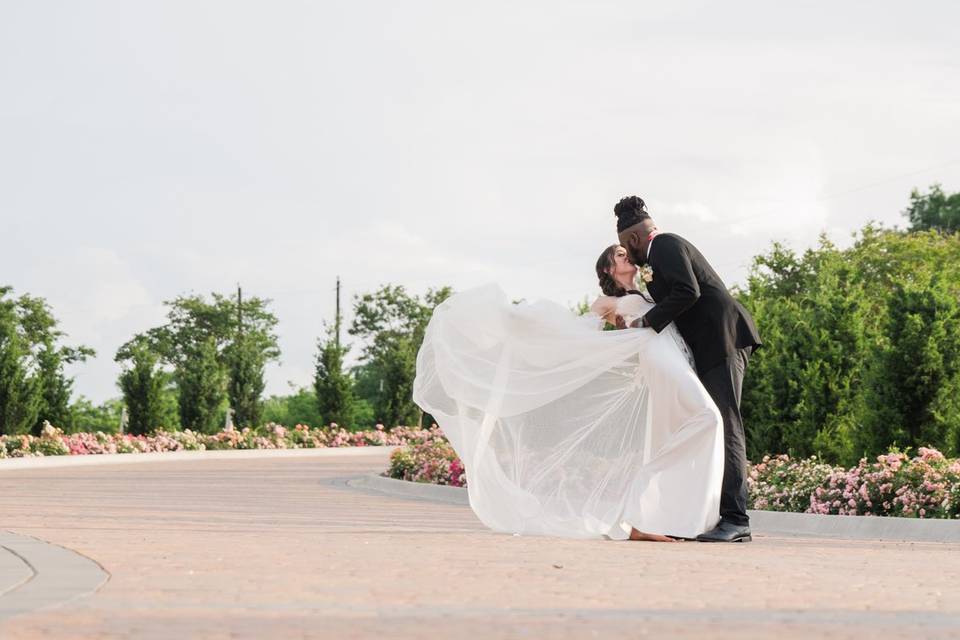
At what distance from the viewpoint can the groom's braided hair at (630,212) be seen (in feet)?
34.3

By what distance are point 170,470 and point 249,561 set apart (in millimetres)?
18933

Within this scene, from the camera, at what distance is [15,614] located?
561cm

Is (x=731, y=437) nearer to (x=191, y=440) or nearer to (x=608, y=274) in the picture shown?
(x=608, y=274)

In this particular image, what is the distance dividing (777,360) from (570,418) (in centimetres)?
913

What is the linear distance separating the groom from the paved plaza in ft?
1.57

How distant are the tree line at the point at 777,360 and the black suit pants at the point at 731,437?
6.60 m

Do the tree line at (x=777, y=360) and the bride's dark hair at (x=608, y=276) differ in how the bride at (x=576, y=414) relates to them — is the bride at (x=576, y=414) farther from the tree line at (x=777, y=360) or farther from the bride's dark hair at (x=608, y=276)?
the tree line at (x=777, y=360)

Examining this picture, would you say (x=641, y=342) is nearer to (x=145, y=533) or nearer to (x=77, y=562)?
(x=145, y=533)

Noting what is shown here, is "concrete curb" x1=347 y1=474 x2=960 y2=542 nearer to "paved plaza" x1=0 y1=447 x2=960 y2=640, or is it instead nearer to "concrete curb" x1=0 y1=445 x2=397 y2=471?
"paved plaza" x1=0 y1=447 x2=960 y2=640

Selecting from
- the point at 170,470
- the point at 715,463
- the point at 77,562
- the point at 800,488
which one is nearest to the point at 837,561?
the point at 715,463

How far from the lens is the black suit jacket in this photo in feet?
32.6

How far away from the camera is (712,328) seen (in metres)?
10.1

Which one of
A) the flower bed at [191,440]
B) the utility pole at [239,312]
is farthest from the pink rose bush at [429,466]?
the utility pole at [239,312]

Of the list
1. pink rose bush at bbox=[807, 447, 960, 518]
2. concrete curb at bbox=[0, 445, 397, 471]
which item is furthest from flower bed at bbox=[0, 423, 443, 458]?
pink rose bush at bbox=[807, 447, 960, 518]
